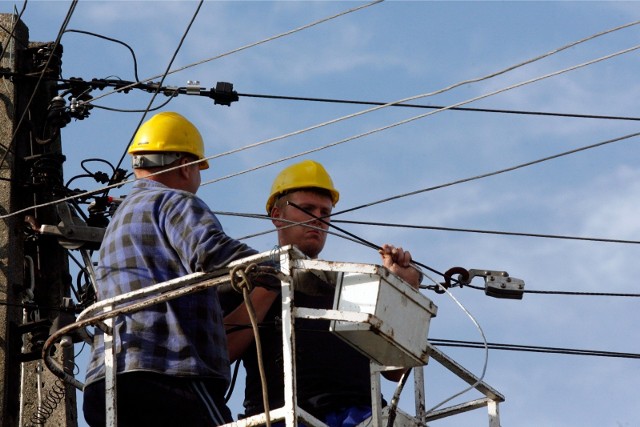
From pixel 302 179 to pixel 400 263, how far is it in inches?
76.3

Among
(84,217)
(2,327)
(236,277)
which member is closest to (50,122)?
(84,217)

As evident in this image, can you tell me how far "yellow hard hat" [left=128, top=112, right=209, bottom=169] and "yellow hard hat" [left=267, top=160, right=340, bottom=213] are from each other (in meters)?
1.02

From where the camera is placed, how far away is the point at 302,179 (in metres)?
9.73

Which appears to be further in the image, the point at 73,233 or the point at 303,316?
the point at 73,233

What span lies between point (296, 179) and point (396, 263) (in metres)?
1.97

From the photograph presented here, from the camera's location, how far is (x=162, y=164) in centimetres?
844

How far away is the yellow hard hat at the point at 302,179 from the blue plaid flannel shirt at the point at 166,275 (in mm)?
1948

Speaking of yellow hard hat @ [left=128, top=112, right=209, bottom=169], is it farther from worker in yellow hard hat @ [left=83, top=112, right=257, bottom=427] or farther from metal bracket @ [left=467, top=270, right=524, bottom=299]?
metal bracket @ [left=467, top=270, right=524, bottom=299]

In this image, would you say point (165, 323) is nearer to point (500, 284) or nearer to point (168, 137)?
point (168, 137)

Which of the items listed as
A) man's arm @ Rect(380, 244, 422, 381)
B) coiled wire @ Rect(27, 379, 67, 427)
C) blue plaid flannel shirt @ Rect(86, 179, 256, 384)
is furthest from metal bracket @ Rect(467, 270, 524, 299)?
coiled wire @ Rect(27, 379, 67, 427)

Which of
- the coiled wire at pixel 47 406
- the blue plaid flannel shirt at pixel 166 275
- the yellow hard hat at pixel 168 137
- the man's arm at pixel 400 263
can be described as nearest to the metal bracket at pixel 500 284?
the man's arm at pixel 400 263

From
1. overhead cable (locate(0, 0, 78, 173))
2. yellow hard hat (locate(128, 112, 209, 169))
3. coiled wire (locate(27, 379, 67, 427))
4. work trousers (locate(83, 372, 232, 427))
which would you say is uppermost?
overhead cable (locate(0, 0, 78, 173))

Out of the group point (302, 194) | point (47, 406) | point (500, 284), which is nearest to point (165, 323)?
point (302, 194)

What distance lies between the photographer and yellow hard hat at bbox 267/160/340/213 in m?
9.71
